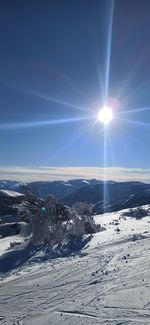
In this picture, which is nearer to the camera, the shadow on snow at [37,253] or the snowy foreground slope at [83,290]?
the snowy foreground slope at [83,290]

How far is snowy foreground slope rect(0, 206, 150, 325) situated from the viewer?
11359 mm

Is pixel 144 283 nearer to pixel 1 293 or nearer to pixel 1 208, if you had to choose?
pixel 1 293

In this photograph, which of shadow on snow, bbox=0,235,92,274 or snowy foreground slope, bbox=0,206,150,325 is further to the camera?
shadow on snow, bbox=0,235,92,274

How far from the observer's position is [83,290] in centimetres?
1423

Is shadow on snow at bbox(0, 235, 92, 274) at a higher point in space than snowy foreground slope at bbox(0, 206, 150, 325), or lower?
lower

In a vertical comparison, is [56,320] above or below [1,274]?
above

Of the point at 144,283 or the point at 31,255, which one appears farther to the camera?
the point at 31,255

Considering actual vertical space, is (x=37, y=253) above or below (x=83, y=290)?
below

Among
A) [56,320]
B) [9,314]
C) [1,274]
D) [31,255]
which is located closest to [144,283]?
[56,320]

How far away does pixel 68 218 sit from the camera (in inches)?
1261

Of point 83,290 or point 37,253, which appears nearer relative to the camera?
point 83,290

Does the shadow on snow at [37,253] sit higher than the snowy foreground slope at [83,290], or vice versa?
the snowy foreground slope at [83,290]

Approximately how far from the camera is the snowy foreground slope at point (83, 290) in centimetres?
1136

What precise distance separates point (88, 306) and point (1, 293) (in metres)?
5.20
